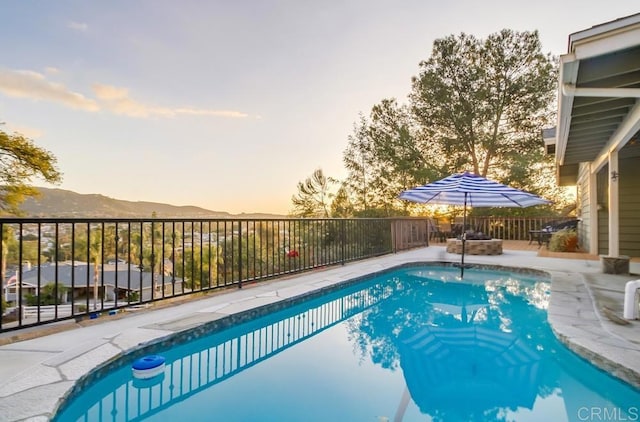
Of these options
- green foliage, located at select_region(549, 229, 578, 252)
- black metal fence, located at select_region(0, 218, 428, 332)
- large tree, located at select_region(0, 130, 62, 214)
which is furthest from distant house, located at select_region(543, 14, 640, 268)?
large tree, located at select_region(0, 130, 62, 214)

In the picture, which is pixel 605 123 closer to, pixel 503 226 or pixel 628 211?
pixel 628 211

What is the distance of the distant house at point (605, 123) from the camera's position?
10.5 ft

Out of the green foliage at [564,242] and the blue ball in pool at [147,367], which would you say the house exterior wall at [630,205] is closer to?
the green foliage at [564,242]

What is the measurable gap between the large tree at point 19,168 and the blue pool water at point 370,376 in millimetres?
16504

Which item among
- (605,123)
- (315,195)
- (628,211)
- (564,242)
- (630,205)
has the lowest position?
(564,242)

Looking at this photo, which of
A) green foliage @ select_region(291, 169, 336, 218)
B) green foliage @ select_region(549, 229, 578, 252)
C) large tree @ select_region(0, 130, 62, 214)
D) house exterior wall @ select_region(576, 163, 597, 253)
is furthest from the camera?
green foliage @ select_region(291, 169, 336, 218)

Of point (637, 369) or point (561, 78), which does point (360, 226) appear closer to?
point (561, 78)

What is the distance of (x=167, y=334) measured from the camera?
2883mm

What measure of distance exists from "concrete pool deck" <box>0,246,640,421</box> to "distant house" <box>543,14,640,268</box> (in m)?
2.25

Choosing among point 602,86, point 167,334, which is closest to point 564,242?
point 602,86

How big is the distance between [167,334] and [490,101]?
15022mm

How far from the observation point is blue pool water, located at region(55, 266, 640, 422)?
7.16 ft

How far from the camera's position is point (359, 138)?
1694cm

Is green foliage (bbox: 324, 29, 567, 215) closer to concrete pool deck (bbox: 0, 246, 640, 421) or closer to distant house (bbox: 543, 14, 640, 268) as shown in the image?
distant house (bbox: 543, 14, 640, 268)
